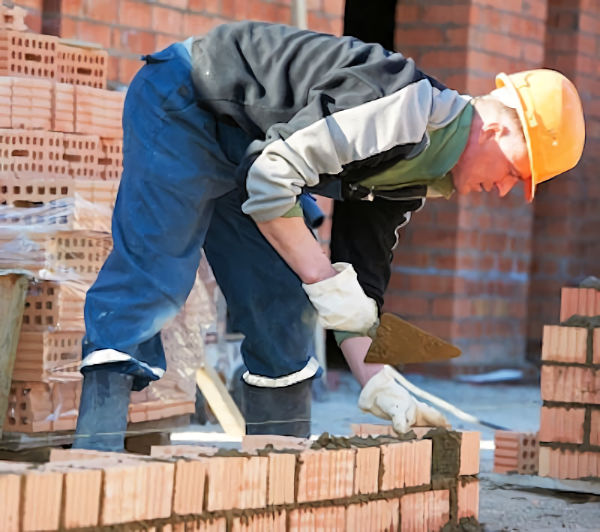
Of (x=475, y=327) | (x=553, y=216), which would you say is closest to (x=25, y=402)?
(x=475, y=327)

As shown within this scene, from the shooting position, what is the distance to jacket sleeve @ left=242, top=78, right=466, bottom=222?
3.09 m

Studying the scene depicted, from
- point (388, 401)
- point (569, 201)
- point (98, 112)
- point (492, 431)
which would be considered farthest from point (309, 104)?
point (569, 201)

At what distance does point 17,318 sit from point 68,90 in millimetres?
979

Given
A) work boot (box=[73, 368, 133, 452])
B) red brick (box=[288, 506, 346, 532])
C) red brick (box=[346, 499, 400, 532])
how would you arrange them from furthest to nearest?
work boot (box=[73, 368, 133, 452]), red brick (box=[346, 499, 400, 532]), red brick (box=[288, 506, 346, 532])

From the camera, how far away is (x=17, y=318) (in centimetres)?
419

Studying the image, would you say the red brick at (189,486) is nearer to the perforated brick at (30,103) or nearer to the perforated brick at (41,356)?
the perforated brick at (41,356)

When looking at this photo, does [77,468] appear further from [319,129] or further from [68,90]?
[68,90]

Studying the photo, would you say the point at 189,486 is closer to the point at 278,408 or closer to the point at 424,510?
the point at 424,510

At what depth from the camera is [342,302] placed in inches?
126

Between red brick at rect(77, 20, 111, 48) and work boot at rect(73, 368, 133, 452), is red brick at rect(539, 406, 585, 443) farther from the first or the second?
red brick at rect(77, 20, 111, 48)

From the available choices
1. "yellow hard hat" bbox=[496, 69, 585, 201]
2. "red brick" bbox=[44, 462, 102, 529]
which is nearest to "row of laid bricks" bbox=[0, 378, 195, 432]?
"yellow hard hat" bbox=[496, 69, 585, 201]

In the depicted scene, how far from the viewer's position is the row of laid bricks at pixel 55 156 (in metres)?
4.56

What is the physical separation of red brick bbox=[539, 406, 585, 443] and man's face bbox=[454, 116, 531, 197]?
48.2 inches

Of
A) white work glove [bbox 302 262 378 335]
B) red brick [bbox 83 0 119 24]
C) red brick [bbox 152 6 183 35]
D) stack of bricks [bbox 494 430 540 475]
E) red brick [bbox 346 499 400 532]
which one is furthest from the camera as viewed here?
red brick [bbox 152 6 183 35]
